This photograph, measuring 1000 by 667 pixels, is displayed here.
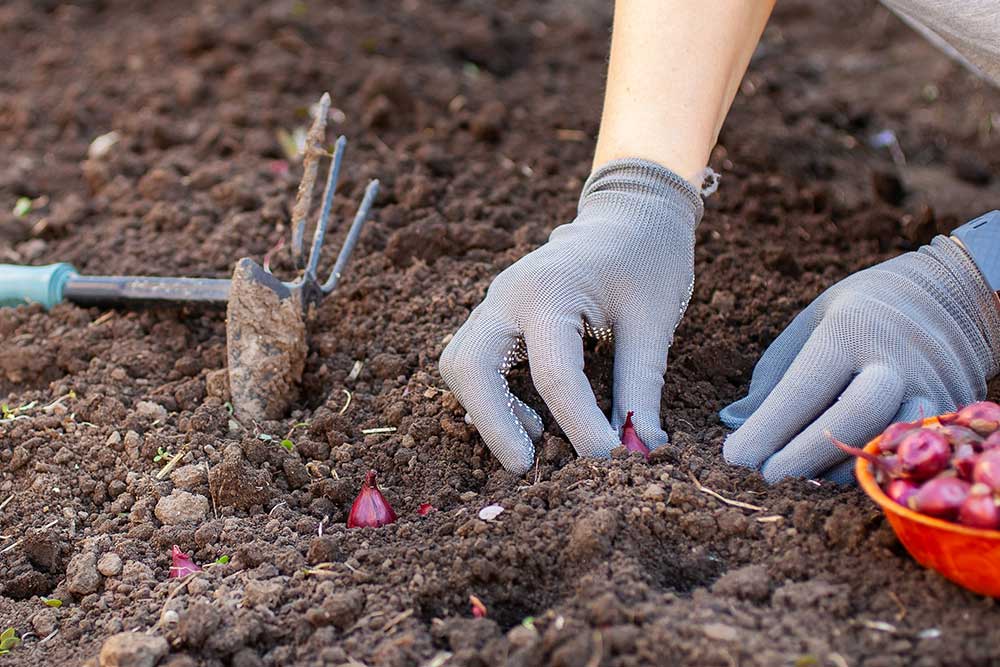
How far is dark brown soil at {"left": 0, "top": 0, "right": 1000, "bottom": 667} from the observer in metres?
1.75

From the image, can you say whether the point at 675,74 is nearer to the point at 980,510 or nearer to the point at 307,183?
the point at 307,183

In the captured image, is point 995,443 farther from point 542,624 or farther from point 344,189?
point 344,189

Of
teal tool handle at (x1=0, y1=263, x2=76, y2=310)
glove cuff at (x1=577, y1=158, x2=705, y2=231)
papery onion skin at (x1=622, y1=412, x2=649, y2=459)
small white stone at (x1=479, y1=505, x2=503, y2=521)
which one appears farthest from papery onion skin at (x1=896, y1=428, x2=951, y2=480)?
teal tool handle at (x1=0, y1=263, x2=76, y2=310)

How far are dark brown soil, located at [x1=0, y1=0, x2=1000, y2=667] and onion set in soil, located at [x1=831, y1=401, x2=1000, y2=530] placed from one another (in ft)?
0.51

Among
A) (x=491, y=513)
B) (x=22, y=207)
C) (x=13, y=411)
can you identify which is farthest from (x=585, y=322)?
(x=22, y=207)

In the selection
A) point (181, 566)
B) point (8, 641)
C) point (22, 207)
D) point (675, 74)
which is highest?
point (675, 74)

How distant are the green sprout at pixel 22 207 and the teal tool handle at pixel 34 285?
71 centimetres

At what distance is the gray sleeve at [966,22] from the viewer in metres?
2.38

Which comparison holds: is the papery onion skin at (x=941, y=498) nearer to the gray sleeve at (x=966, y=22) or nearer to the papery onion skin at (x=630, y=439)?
the papery onion skin at (x=630, y=439)

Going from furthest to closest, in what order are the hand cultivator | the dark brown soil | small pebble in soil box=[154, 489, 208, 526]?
the hand cultivator, small pebble in soil box=[154, 489, 208, 526], the dark brown soil

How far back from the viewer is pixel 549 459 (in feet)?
7.01

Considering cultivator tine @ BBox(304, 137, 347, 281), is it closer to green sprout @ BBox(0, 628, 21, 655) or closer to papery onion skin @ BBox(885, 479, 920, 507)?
green sprout @ BBox(0, 628, 21, 655)

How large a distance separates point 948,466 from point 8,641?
1635 mm

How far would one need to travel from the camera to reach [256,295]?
8.16ft
